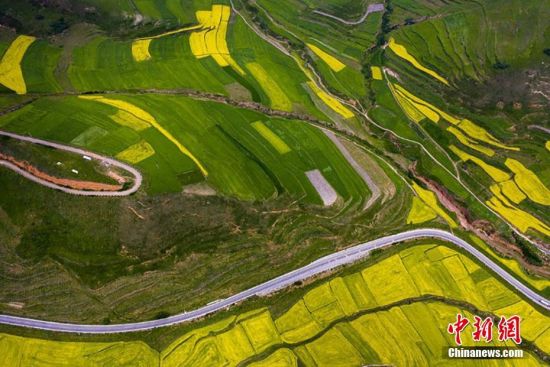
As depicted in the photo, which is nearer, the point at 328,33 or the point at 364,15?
the point at 328,33

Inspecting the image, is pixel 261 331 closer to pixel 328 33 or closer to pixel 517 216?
pixel 517 216

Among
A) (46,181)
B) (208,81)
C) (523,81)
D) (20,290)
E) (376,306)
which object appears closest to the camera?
(20,290)

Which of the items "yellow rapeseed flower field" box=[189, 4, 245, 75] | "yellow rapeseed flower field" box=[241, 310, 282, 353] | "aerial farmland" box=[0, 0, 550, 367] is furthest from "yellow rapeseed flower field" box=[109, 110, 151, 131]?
"yellow rapeseed flower field" box=[241, 310, 282, 353]

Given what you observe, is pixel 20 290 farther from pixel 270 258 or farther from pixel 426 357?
pixel 426 357

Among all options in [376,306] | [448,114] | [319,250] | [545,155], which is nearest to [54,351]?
[319,250]

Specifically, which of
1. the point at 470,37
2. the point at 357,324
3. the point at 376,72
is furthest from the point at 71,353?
the point at 470,37

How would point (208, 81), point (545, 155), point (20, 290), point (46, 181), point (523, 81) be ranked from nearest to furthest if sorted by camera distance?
point (20, 290) → point (46, 181) → point (545, 155) → point (208, 81) → point (523, 81)

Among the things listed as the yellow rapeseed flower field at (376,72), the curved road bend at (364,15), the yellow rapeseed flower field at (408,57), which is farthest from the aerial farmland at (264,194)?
the curved road bend at (364,15)
